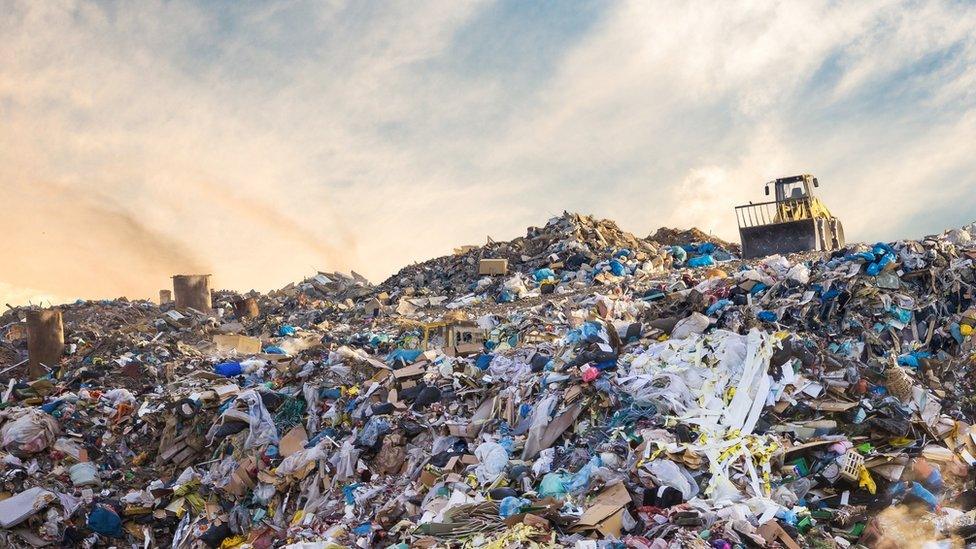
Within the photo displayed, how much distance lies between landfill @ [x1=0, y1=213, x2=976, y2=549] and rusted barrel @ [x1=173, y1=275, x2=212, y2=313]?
4.75 m

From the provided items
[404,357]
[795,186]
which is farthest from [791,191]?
[404,357]

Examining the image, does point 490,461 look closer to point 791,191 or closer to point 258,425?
point 258,425

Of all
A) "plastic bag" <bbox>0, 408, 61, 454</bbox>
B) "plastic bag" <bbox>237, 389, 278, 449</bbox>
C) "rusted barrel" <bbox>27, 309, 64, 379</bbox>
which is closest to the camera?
"plastic bag" <bbox>237, 389, 278, 449</bbox>

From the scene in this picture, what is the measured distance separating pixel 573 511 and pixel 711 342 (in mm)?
2777

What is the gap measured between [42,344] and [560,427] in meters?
9.56

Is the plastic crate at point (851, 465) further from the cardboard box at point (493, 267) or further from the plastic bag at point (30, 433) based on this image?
the cardboard box at point (493, 267)

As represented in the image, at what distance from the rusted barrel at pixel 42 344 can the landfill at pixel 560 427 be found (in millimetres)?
146

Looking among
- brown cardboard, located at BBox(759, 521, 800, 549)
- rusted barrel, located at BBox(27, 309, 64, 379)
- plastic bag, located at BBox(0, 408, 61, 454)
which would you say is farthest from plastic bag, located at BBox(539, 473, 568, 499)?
rusted barrel, located at BBox(27, 309, 64, 379)

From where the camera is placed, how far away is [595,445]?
6.84 meters

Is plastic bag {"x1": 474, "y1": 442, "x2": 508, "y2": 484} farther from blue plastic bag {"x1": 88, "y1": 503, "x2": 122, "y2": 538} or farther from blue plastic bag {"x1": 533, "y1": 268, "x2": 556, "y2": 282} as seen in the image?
blue plastic bag {"x1": 533, "y1": 268, "x2": 556, "y2": 282}

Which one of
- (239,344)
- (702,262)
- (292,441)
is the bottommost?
(292,441)

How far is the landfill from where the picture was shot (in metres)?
6.02

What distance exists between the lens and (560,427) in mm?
7137

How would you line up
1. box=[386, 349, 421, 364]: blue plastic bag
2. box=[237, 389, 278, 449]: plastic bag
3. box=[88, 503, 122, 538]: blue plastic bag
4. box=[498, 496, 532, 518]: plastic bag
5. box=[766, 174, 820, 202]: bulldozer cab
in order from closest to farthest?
box=[498, 496, 532, 518]: plastic bag, box=[88, 503, 122, 538]: blue plastic bag, box=[237, 389, 278, 449]: plastic bag, box=[386, 349, 421, 364]: blue plastic bag, box=[766, 174, 820, 202]: bulldozer cab
